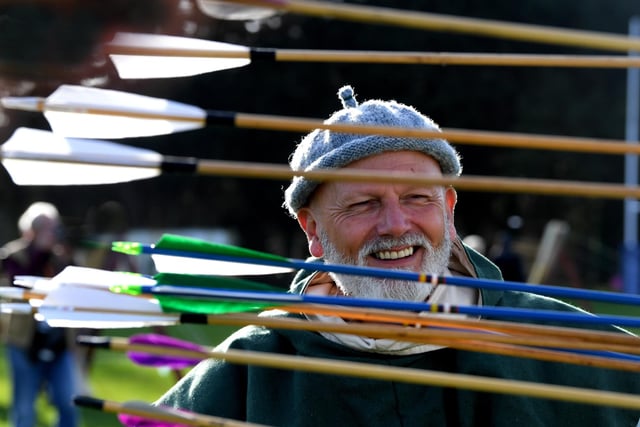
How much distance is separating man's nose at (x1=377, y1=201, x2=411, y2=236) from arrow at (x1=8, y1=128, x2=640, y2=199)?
1.06m

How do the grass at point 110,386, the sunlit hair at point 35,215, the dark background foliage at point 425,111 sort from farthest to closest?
the dark background foliage at point 425,111
the grass at point 110,386
the sunlit hair at point 35,215

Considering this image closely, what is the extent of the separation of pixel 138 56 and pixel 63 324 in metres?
0.49

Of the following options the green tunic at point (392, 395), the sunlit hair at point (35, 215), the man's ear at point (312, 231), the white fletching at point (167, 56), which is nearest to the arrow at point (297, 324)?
the white fletching at point (167, 56)

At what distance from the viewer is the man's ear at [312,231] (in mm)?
3273

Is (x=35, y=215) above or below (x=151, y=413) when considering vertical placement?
below

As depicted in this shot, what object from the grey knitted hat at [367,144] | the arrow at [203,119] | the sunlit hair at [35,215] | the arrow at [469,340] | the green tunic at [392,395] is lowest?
the sunlit hair at [35,215]

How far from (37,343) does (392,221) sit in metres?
4.60

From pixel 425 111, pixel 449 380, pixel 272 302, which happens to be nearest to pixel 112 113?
pixel 272 302

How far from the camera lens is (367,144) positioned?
2.97 m

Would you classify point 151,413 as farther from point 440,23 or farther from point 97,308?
point 440,23

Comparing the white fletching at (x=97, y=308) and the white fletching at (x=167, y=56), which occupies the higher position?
the white fletching at (x=167, y=56)

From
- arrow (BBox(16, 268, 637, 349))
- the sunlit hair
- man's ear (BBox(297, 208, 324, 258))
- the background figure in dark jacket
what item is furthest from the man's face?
the sunlit hair

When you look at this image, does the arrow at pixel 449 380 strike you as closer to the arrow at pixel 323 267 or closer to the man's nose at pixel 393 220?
the arrow at pixel 323 267

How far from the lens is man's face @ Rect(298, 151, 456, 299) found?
2.92 meters
